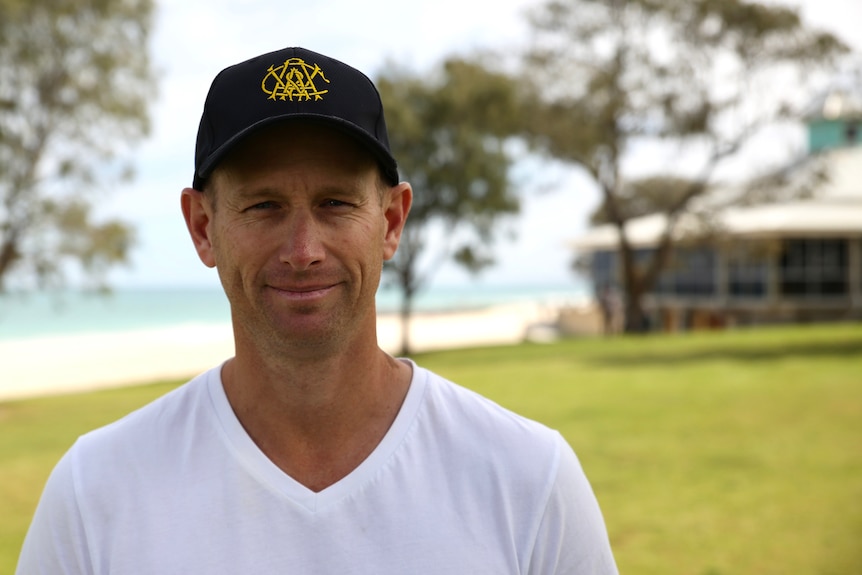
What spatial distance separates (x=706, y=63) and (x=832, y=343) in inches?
409

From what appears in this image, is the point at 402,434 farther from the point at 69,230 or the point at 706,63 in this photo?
the point at 706,63

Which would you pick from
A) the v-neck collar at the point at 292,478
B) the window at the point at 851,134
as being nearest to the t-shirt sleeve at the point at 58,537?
the v-neck collar at the point at 292,478

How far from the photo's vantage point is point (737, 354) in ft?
70.4

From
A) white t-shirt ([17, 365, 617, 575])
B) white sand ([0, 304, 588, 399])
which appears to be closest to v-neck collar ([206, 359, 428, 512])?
white t-shirt ([17, 365, 617, 575])

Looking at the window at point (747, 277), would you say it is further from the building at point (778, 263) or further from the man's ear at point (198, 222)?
the man's ear at point (198, 222)

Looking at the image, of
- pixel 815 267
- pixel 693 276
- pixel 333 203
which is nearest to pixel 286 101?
pixel 333 203

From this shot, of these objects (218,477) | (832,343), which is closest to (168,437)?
(218,477)

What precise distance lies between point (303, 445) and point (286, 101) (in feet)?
2.45

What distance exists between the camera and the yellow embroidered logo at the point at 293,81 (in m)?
1.78

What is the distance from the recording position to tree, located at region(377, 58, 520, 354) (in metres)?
29.0

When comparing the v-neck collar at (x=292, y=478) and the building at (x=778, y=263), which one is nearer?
the v-neck collar at (x=292, y=478)

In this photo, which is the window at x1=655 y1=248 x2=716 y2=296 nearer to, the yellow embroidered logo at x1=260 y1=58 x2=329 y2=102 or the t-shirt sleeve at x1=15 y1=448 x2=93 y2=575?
the yellow embroidered logo at x1=260 y1=58 x2=329 y2=102

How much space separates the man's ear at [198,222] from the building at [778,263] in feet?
95.7

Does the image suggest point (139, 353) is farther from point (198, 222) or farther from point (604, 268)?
point (198, 222)
